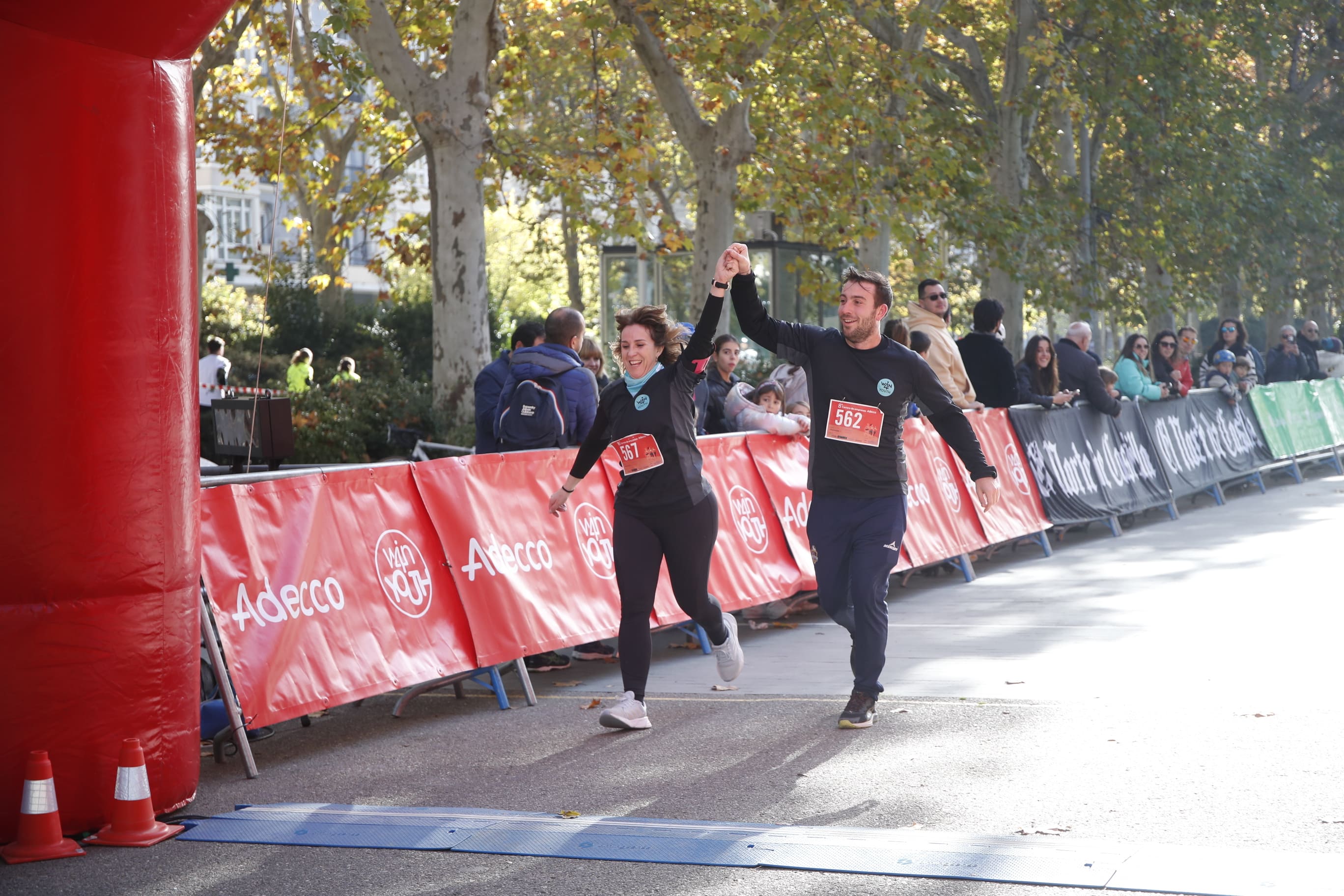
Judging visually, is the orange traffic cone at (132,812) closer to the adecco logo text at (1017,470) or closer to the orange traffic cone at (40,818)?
the orange traffic cone at (40,818)

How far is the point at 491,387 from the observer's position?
941 cm

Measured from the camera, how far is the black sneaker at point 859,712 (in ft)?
22.5

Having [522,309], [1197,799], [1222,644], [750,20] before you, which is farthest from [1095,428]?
[522,309]

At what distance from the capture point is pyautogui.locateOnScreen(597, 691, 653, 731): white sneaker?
22.5 feet

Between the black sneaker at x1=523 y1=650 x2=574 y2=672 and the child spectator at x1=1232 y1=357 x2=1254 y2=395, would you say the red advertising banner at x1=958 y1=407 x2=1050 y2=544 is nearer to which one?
the black sneaker at x1=523 y1=650 x2=574 y2=672

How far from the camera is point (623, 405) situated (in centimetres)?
708

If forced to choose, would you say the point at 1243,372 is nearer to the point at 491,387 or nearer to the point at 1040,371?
the point at 1040,371

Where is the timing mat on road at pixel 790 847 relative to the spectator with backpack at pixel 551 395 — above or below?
below

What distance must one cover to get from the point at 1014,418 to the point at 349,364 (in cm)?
1123

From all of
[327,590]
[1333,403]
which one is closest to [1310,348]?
[1333,403]

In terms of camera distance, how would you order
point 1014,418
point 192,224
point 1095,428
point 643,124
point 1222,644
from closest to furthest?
point 192,224, point 1222,644, point 1014,418, point 1095,428, point 643,124

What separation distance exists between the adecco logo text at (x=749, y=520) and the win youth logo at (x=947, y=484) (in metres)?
2.36

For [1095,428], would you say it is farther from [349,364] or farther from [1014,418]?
[349,364]

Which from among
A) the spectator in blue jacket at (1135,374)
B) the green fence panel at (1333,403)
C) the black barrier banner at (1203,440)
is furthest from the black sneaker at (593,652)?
the green fence panel at (1333,403)
